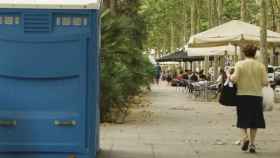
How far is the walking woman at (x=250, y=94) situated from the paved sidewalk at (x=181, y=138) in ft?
1.44

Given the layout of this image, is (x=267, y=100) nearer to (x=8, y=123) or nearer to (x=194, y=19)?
(x=8, y=123)

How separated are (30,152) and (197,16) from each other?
50.0 meters

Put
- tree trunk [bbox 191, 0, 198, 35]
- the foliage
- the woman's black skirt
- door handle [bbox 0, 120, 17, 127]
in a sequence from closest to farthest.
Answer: door handle [bbox 0, 120, 17, 127]
the woman's black skirt
the foliage
tree trunk [bbox 191, 0, 198, 35]

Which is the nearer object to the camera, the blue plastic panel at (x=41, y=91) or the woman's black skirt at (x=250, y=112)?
the blue plastic panel at (x=41, y=91)

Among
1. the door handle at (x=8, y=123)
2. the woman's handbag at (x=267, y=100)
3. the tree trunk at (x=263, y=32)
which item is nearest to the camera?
the door handle at (x=8, y=123)

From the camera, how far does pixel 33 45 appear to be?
7820 mm

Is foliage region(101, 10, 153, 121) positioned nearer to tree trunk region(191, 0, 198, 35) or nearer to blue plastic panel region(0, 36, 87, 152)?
blue plastic panel region(0, 36, 87, 152)

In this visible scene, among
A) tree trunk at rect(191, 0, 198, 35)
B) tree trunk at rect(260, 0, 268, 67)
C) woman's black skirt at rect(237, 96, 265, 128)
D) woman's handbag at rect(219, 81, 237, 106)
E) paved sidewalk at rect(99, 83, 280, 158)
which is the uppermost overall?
tree trunk at rect(191, 0, 198, 35)

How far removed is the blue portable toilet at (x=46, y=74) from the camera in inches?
308

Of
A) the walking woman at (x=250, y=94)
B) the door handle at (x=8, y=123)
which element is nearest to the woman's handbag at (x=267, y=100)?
the walking woman at (x=250, y=94)

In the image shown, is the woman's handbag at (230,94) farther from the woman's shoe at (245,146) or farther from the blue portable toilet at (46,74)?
the blue portable toilet at (46,74)

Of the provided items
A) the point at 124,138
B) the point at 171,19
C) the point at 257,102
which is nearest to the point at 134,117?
the point at 124,138

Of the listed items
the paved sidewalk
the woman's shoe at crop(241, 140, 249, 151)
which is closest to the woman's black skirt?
the woman's shoe at crop(241, 140, 249, 151)

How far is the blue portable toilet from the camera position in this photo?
7.82m
